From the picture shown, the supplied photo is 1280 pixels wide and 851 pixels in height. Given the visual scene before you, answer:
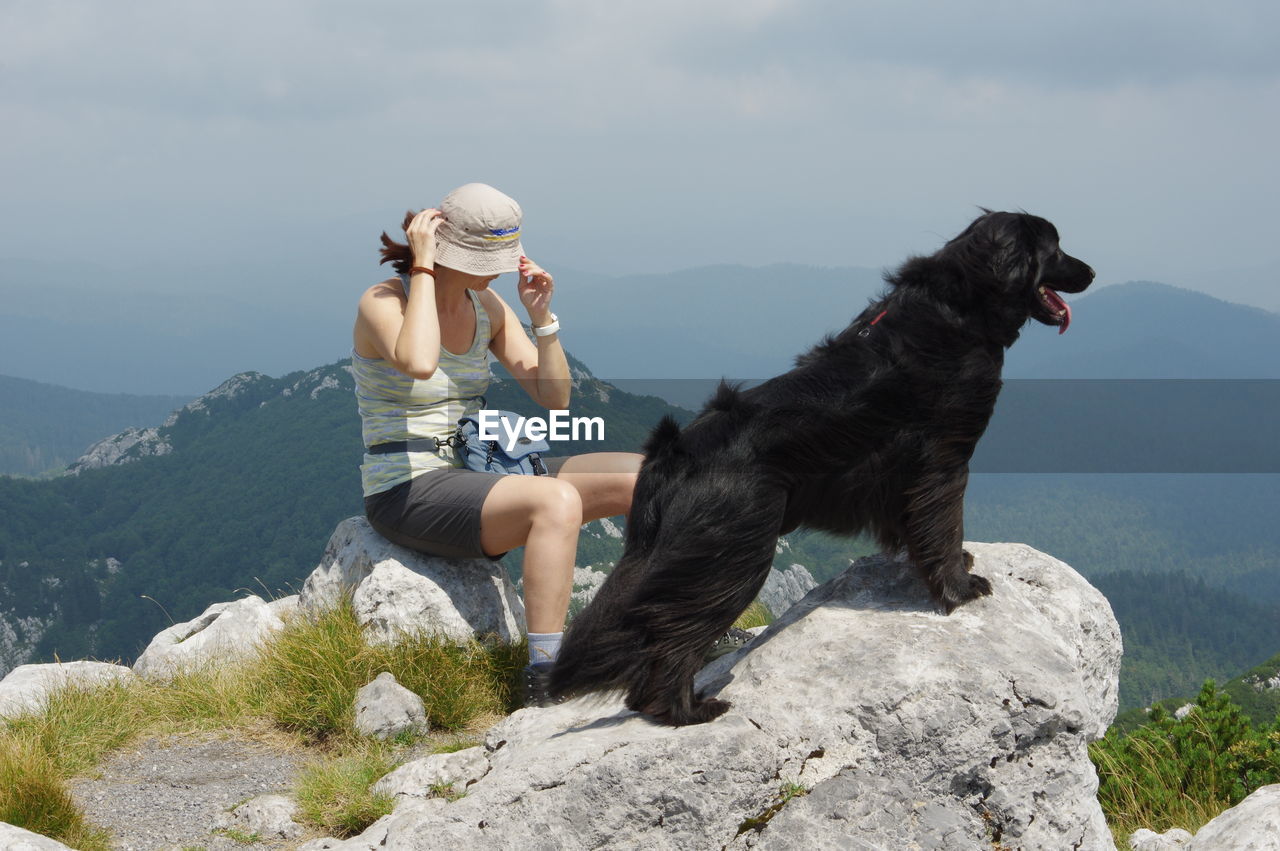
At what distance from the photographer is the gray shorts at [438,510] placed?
4.94 metres

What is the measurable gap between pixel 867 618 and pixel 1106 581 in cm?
7607

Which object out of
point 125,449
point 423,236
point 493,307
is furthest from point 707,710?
point 125,449

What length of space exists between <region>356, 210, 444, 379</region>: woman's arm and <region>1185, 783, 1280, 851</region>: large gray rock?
359 cm

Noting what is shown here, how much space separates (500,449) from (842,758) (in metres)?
2.60

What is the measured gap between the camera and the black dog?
131 inches

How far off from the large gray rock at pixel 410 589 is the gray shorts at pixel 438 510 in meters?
A: 0.21

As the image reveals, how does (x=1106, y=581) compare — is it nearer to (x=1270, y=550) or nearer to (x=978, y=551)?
(x=978, y=551)

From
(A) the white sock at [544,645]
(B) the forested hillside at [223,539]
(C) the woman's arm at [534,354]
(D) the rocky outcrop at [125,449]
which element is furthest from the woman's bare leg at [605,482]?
(D) the rocky outcrop at [125,449]

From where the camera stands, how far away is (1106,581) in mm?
71688

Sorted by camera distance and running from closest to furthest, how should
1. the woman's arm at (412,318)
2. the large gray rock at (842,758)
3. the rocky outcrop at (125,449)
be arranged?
1. the large gray rock at (842,758)
2. the woman's arm at (412,318)
3. the rocky outcrop at (125,449)

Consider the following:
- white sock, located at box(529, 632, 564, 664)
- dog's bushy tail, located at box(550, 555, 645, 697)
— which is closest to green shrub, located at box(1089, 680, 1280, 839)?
white sock, located at box(529, 632, 564, 664)

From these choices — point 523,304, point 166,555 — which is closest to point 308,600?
point 523,304

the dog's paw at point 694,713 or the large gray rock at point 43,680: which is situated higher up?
the dog's paw at point 694,713

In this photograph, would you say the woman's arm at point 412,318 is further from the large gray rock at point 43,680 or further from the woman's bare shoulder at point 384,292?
the large gray rock at point 43,680
